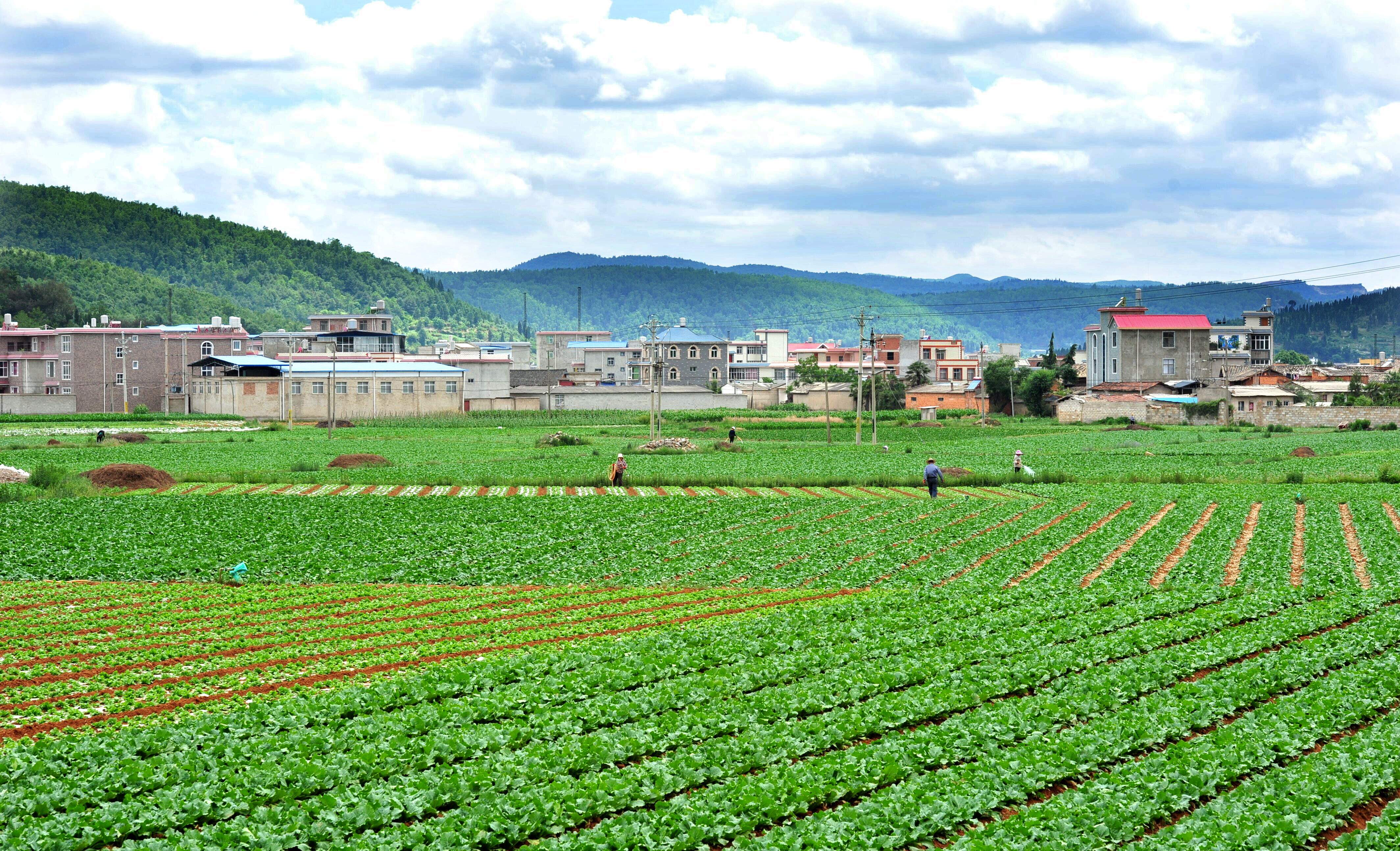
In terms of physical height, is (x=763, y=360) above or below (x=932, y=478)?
above

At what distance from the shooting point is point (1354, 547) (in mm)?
28594

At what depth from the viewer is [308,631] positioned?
65.0 feet

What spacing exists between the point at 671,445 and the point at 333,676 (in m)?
44.8

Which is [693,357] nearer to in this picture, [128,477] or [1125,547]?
[128,477]

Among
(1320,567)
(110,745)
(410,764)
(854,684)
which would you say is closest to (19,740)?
(110,745)

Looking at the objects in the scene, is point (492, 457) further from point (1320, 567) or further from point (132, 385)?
point (132, 385)

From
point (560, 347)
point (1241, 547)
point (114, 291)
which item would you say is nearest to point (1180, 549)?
point (1241, 547)

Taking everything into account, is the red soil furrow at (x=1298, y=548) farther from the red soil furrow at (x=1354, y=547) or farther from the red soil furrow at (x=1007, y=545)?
the red soil furrow at (x=1007, y=545)

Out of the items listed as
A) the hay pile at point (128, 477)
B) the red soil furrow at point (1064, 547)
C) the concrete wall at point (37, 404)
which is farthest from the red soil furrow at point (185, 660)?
the concrete wall at point (37, 404)

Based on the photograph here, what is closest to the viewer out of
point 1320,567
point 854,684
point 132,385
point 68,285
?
point 854,684

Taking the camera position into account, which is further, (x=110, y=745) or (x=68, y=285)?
(x=68, y=285)

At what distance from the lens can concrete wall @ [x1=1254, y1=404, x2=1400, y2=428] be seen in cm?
7538

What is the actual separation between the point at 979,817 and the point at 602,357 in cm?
13924

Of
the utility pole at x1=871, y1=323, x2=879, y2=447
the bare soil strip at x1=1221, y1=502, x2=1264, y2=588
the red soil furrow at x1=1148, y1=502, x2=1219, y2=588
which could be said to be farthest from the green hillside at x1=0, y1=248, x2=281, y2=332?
the bare soil strip at x1=1221, y1=502, x2=1264, y2=588
